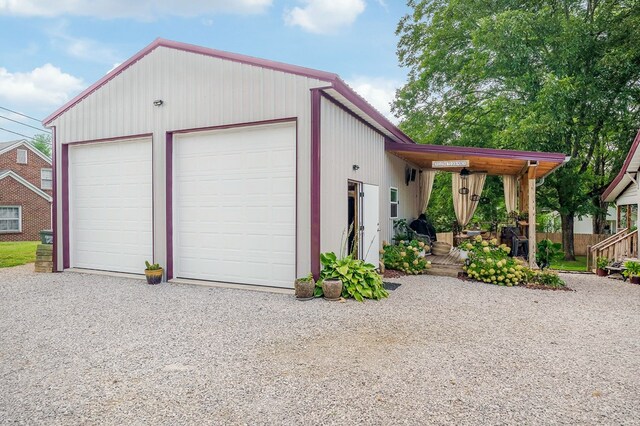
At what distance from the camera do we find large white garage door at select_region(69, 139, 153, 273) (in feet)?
24.2

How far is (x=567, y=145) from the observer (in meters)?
13.0

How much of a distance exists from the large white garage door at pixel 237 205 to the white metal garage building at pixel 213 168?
0.8 inches

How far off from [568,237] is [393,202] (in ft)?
30.7

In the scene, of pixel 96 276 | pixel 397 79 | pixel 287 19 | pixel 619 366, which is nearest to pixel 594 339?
pixel 619 366

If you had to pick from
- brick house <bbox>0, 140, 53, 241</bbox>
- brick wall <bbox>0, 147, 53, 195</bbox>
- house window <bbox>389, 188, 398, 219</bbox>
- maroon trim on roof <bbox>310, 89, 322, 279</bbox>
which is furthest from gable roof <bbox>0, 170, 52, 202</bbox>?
maroon trim on roof <bbox>310, 89, 322, 279</bbox>

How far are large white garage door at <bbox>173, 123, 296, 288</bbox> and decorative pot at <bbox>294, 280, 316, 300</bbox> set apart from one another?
59 centimetres

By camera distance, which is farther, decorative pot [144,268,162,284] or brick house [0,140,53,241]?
brick house [0,140,53,241]

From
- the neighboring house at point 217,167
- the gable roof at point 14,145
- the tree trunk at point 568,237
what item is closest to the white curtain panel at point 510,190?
the neighboring house at point 217,167

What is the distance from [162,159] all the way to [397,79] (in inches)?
503

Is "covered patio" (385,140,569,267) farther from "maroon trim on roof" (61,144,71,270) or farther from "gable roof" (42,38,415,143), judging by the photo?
"maroon trim on roof" (61,144,71,270)

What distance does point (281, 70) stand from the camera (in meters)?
5.94

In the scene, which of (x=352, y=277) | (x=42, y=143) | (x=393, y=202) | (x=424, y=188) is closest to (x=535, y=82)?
(x=424, y=188)

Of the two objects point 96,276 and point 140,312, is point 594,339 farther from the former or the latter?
point 96,276

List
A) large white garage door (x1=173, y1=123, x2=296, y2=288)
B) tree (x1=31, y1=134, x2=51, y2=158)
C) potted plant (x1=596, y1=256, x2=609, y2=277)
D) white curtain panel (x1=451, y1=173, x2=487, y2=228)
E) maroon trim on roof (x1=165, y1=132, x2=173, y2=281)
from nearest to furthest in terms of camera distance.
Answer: large white garage door (x1=173, y1=123, x2=296, y2=288) → maroon trim on roof (x1=165, y1=132, x2=173, y2=281) → potted plant (x1=596, y1=256, x2=609, y2=277) → white curtain panel (x1=451, y1=173, x2=487, y2=228) → tree (x1=31, y1=134, x2=51, y2=158)
